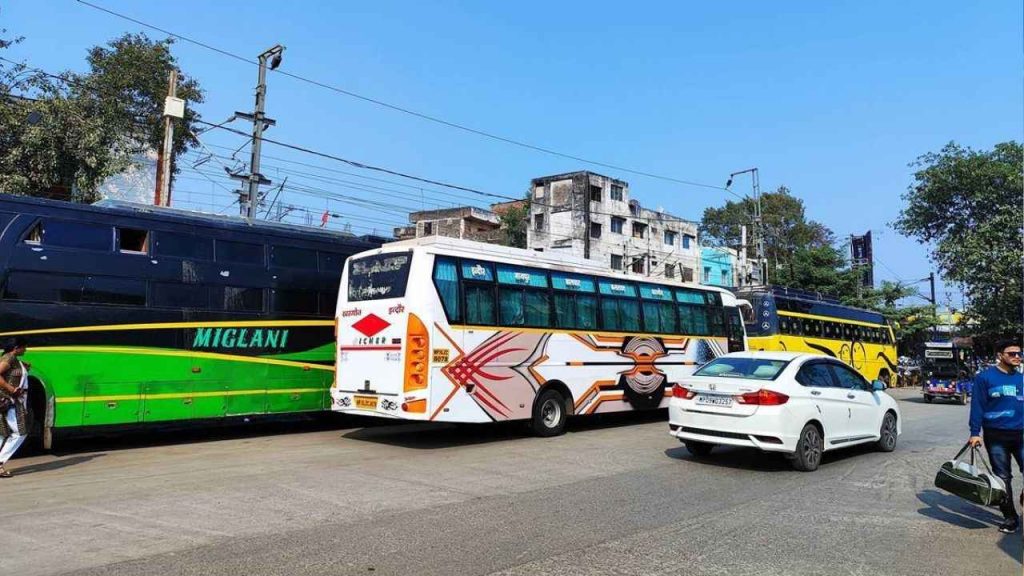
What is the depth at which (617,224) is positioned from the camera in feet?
168

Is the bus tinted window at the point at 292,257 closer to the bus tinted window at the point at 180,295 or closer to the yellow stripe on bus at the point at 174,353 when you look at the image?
the bus tinted window at the point at 180,295

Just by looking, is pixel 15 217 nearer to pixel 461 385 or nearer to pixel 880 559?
pixel 461 385

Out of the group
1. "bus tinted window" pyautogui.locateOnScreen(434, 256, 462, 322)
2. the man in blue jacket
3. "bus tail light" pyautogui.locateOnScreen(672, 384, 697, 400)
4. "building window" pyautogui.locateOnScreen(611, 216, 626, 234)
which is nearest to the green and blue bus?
"bus tinted window" pyautogui.locateOnScreen(434, 256, 462, 322)

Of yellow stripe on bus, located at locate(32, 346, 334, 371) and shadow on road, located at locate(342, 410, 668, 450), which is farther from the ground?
yellow stripe on bus, located at locate(32, 346, 334, 371)

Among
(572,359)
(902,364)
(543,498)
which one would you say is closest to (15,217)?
(543,498)

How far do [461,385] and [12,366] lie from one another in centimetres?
598

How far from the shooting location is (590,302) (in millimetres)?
13516

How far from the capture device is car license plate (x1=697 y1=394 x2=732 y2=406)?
9078mm

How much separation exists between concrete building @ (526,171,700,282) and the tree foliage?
2860 centimetres

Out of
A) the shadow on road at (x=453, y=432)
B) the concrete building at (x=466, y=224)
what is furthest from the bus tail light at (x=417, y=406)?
the concrete building at (x=466, y=224)

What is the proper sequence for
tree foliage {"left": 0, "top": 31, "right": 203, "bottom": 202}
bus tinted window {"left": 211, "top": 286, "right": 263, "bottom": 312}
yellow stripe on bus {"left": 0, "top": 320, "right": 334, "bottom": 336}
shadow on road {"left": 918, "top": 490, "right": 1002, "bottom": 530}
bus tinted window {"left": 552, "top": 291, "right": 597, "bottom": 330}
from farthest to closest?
tree foliage {"left": 0, "top": 31, "right": 203, "bottom": 202}
bus tinted window {"left": 552, "top": 291, "right": 597, "bottom": 330}
bus tinted window {"left": 211, "top": 286, "right": 263, "bottom": 312}
yellow stripe on bus {"left": 0, "top": 320, "right": 334, "bottom": 336}
shadow on road {"left": 918, "top": 490, "right": 1002, "bottom": 530}

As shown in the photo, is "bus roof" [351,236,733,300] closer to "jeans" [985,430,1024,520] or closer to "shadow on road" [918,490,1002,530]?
"shadow on road" [918,490,1002,530]

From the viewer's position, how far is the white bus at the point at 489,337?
10.6m

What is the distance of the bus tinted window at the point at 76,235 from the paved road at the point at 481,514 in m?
3.12
